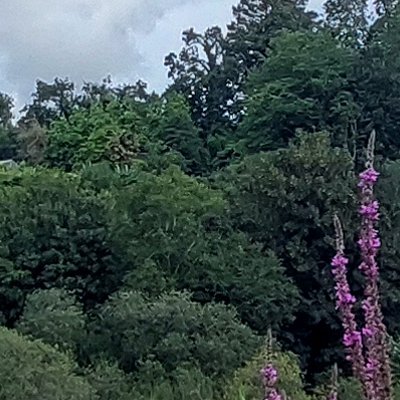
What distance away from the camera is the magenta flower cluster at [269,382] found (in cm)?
191

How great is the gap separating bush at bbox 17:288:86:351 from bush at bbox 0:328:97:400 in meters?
1.93

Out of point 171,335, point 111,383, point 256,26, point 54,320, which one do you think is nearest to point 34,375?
point 111,383

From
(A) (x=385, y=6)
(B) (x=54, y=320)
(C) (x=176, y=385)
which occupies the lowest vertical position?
(C) (x=176, y=385)

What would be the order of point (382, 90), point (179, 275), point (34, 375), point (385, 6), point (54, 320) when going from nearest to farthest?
point (34, 375)
point (54, 320)
point (179, 275)
point (382, 90)
point (385, 6)

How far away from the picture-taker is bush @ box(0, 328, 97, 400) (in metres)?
13.4

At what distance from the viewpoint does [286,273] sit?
21.6 m

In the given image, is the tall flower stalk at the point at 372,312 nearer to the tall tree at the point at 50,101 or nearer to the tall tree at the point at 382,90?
the tall tree at the point at 382,90

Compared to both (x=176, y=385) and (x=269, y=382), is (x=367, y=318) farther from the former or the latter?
(x=176, y=385)

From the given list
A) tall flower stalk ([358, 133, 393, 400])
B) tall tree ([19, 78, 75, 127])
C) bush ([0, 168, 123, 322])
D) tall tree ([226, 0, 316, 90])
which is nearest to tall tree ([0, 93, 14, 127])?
tall tree ([19, 78, 75, 127])

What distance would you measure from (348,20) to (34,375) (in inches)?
1200

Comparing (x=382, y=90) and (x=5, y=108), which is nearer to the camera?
(x=382, y=90)

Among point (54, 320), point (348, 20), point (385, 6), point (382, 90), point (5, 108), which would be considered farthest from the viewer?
point (5, 108)

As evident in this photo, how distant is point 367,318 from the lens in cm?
197

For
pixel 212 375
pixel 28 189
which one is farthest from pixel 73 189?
pixel 212 375
